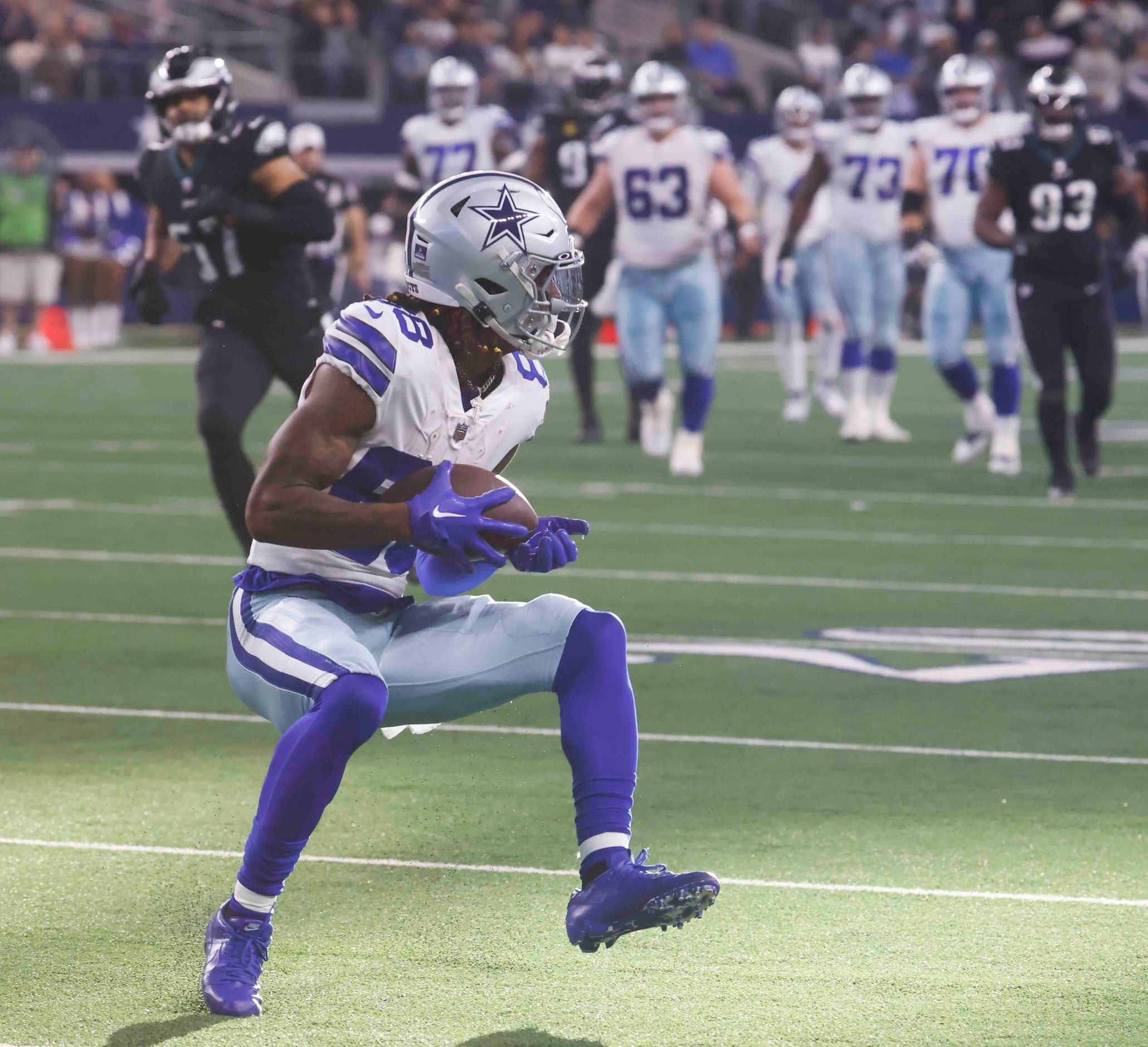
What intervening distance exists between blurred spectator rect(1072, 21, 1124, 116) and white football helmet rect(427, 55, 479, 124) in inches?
481

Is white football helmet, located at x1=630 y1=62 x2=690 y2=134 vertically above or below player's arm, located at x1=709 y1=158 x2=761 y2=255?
above

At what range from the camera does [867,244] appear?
46.3 feet

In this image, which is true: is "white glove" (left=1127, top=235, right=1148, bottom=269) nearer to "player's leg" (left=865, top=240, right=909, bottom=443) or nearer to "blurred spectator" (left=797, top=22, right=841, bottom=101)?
"player's leg" (left=865, top=240, right=909, bottom=443)

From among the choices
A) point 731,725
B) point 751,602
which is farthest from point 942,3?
point 731,725

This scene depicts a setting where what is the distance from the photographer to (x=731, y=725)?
19.1 feet

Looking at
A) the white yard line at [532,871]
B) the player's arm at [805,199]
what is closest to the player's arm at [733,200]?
the player's arm at [805,199]

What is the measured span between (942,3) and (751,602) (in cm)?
2160

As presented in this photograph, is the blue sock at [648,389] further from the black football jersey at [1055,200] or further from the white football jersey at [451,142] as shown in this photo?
the white football jersey at [451,142]

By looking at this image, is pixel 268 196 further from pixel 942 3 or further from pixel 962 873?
pixel 942 3

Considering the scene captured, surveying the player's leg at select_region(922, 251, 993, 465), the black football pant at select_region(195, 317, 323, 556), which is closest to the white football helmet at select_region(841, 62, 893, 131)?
the player's leg at select_region(922, 251, 993, 465)

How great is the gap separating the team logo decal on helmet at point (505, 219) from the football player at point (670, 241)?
8.16m

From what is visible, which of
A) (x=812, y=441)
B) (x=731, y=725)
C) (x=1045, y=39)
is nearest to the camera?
(x=731, y=725)

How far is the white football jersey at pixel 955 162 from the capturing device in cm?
1265

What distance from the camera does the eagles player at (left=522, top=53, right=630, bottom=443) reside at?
13.6 metres
